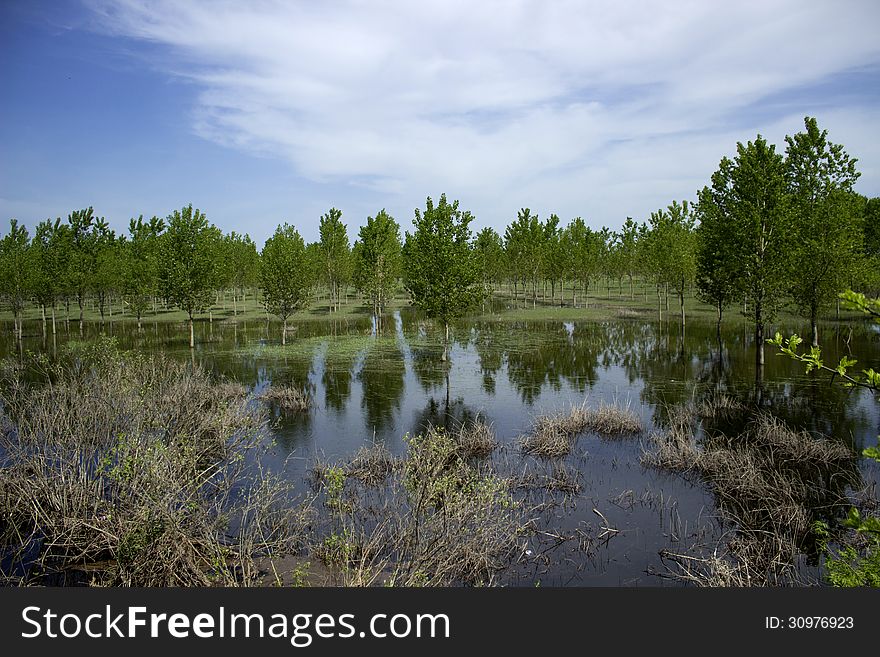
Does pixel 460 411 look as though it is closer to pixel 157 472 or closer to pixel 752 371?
pixel 157 472

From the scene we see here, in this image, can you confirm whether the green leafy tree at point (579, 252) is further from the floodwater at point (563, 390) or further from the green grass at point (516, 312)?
the floodwater at point (563, 390)

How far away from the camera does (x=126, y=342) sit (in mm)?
51531

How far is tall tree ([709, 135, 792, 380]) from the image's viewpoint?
Result: 3075 cm

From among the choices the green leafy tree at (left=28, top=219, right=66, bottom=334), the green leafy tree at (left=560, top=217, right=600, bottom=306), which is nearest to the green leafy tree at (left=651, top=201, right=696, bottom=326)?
the green leafy tree at (left=560, top=217, right=600, bottom=306)

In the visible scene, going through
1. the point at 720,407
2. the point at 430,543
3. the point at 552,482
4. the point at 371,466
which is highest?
the point at 430,543

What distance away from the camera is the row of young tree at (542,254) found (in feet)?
103

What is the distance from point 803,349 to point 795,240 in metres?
11.4

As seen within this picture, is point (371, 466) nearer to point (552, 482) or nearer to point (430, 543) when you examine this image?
point (552, 482)

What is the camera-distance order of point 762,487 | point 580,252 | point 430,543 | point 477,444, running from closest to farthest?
point 430,543 → point 762,487 → point 477,444 → point 580,252

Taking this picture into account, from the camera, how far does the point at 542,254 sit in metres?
83.4

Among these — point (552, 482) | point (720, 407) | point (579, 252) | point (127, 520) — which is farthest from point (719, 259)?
point (579, 252)

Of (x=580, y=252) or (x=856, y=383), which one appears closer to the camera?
(x=856, y=383)

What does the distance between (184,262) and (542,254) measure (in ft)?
170

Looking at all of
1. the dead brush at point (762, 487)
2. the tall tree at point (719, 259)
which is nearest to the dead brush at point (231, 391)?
the dead brush at point (762, 487)
